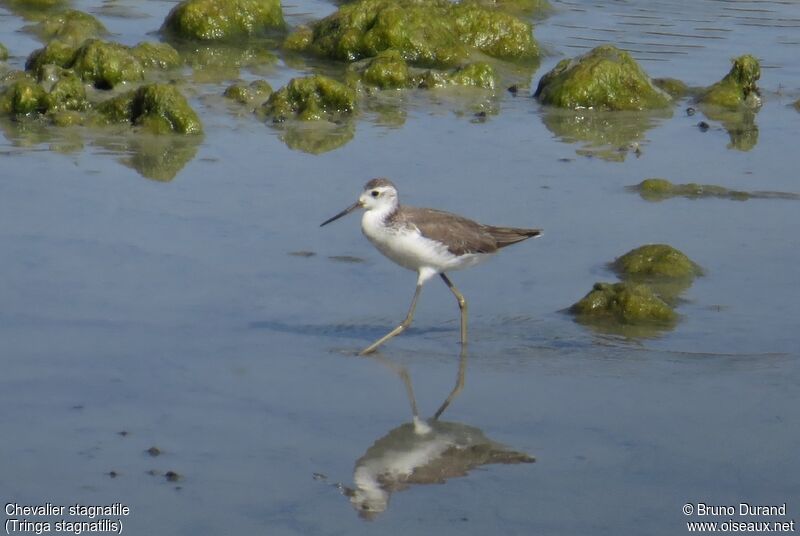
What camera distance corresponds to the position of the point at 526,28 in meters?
15.4

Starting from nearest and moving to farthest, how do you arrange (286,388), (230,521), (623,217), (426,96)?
(230,521) → (286,388) → (623,217) → (426,96)

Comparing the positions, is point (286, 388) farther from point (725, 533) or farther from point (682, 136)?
point (682, 136)

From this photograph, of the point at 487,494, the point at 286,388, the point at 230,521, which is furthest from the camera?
the point at 286,388

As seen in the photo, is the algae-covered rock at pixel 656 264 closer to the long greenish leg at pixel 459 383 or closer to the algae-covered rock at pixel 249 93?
the long greenish leg at pixel 459 383

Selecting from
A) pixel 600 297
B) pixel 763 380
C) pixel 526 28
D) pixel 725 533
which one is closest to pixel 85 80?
pixel 526 28

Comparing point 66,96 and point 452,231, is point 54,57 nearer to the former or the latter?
point 66,96

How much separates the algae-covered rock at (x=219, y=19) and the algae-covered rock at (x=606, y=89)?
4.14 meters

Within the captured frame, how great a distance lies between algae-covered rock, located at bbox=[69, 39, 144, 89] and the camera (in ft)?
42.4

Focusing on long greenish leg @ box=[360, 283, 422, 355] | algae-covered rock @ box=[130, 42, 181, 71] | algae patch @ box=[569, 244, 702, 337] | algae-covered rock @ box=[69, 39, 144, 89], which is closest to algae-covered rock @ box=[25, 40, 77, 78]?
algae-covered rock @ box=[69, 39, 144, 89]

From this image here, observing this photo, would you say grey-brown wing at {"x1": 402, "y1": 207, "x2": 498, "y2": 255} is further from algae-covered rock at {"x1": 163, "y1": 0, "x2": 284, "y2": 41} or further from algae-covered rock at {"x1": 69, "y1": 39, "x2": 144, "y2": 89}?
algae-covered rock at {"x1": 163, "y1": 0, "x2": 284, "y2": 41}

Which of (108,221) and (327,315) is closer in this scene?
(327,315)

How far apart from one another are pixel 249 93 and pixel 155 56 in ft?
5.47

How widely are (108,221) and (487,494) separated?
14.3ft

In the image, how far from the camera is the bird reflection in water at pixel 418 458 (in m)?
5.86
